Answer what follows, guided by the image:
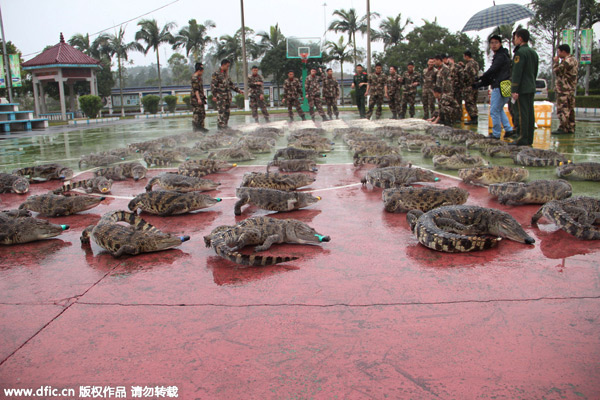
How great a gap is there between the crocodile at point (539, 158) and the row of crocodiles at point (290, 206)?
0.01 metres

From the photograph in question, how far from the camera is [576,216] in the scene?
12.9 feet

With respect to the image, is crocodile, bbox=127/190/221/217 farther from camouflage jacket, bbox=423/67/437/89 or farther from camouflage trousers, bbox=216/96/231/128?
camouflage jacket, bbox=423/67/437/89

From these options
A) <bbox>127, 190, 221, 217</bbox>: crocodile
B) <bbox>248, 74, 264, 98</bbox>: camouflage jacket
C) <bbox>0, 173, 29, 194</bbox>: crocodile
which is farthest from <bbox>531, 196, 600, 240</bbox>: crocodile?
<bbox>248, 74, 264, 98</bbox>: camouflage jacket

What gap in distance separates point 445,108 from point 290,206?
11.2 metres

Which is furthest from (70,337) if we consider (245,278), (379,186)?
(379,186)

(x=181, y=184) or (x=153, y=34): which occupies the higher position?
(x=153, y=34)

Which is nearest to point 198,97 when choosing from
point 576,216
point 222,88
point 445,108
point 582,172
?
point 222,88

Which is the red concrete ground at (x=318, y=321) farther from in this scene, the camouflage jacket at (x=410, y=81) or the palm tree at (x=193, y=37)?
the palm tree at (x=193, y=37)

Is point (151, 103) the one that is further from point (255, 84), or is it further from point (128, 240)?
point (128, 240)

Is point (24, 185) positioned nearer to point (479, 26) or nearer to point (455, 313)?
point (455, 313)

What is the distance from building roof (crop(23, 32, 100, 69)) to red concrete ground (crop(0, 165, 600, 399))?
3172 cm

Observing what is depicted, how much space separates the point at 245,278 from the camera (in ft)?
10.5

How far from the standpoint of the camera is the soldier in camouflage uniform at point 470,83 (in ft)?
45.2

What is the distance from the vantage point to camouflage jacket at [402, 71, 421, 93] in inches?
677
